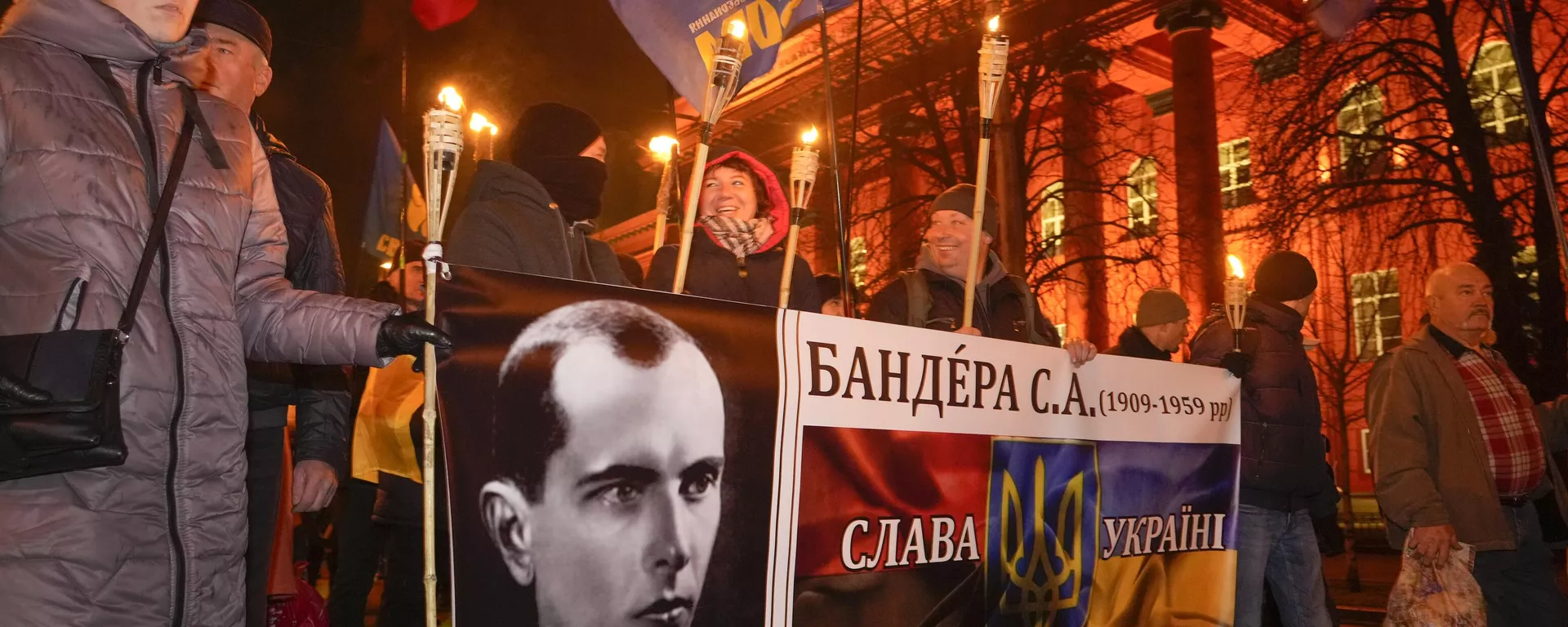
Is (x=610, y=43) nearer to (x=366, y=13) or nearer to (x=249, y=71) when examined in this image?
(x=366, y=13)

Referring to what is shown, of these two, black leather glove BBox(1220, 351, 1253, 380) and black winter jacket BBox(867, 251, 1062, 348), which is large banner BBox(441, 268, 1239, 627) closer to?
black winter jacket BBox(867, 251, 1062, 348)

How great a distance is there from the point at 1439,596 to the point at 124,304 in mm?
5258

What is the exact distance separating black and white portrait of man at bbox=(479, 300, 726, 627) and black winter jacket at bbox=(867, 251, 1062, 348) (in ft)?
6.05

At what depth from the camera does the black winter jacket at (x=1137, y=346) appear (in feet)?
22.0

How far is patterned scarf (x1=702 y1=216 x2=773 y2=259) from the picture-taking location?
15.1 ft

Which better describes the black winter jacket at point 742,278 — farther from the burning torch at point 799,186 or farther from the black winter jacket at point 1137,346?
the black winter jacket at point 1137,346

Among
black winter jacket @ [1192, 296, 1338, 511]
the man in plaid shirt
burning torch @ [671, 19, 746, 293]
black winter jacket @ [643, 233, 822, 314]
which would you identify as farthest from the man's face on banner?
the man in plaid shirt

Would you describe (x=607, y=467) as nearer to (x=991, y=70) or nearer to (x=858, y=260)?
(x=991, y=70)

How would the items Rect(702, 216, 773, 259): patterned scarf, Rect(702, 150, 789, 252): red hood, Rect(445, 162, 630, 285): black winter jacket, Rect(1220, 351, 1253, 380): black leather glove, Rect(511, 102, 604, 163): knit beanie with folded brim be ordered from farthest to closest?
1. Rect(1220, 351, 1253, 380): black leather glove
2. Rect(702, 150, 789, 252): red hood
3. Rect(702, 216, 773, 259): patterned scarf
4. Rect(511, 102, 604, 163): knit beanie with folded brim
5. Rect(445, 162, 630, 285): black winter jacket

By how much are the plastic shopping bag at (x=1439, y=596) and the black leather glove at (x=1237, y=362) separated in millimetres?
1085

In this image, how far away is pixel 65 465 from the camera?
195cm

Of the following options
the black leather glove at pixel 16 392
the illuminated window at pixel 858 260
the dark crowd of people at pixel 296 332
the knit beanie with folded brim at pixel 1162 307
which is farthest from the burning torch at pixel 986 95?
the illuminated window at pixel 858 260

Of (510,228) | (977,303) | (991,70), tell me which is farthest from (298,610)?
(991,70)

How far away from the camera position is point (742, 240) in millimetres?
4621
